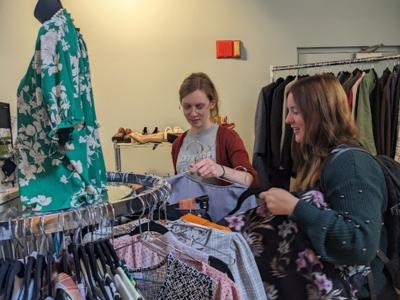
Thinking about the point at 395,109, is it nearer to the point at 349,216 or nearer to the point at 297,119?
the point at 297,119

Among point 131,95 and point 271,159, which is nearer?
point 271,159

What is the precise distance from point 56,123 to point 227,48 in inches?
103

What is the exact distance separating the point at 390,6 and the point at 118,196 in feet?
11.1

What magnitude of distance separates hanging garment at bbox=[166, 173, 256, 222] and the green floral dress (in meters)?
0.54

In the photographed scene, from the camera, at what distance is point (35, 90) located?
27.8 inches

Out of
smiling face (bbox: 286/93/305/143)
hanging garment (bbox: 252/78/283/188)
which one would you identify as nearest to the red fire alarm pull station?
hanging garment (bbox: 252/78/283/188)

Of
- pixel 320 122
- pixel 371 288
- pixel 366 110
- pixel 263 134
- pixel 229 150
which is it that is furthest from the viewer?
pixel 263 134

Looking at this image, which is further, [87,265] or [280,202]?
[280,202]

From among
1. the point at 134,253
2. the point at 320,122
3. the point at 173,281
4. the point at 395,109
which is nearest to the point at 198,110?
the point at 320,122

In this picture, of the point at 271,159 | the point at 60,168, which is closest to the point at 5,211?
the point at 60,168

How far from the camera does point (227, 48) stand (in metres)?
3.13

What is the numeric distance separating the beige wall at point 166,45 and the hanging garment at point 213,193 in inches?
72.9

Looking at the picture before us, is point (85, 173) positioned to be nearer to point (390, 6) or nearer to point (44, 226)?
point (44, 226)

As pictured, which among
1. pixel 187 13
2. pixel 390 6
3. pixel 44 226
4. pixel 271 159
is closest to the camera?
pixel 44 226
